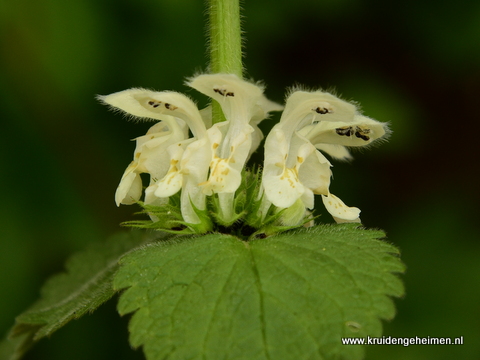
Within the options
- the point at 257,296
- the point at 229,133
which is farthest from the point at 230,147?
the point at 257,296

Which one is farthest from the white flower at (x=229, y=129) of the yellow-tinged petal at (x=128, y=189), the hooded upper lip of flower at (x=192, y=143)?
the yellow-tinged petal at (x=128, y=189)

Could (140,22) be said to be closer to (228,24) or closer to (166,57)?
(166,57)

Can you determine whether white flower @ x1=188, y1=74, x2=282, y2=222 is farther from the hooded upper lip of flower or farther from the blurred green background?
the blurred green background

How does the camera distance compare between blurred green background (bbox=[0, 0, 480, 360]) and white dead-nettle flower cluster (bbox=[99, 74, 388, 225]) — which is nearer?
Result: white dead-nettle flower cluster (bbox=[99, 74, 388, 225])

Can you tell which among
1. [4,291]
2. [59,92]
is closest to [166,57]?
[59,92]

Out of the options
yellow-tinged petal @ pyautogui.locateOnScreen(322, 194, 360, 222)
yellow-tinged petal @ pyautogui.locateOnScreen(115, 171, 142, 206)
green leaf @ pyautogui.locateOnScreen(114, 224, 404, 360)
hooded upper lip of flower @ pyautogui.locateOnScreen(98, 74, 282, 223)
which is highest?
hooded upper lip of flower @ pyautogui.locateOnScreen(98, 74, 282, 223)

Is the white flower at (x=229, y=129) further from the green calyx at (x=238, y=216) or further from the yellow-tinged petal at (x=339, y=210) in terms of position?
the yellow-tinged petal at (x=339, y=210)

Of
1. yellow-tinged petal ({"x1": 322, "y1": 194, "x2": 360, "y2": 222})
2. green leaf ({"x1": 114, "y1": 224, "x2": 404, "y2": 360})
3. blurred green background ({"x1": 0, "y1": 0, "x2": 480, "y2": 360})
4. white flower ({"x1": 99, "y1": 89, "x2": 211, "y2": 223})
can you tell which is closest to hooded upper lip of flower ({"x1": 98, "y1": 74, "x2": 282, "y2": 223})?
white flower ({"x1": 99, "y1": 89, "x2": 211, "y2": 223})

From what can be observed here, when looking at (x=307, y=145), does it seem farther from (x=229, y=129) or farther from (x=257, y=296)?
(x=257, y=296)
